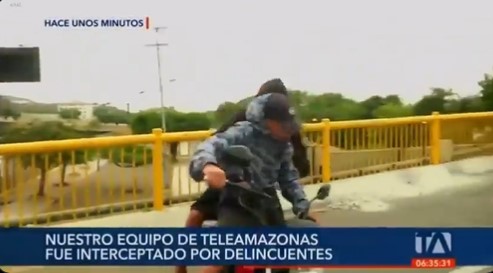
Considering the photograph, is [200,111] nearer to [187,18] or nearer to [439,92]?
[187,18]

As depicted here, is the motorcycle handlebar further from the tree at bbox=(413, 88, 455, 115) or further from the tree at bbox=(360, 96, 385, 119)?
the tree at bbox=(413, 88, 455, 115)

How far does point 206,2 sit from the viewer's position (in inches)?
87.9

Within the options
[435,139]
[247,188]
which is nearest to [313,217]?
[247,188]

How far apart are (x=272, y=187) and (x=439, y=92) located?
596 mm

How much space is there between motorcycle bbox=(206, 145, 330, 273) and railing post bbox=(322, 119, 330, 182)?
0.28ft

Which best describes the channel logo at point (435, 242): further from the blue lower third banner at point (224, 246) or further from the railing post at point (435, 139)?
the railing post at point (435, 139)

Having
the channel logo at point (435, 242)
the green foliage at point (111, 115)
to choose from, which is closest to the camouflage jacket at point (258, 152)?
the green foliage at point (111, 115)

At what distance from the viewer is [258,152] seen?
225 centimetres

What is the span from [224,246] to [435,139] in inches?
29.5

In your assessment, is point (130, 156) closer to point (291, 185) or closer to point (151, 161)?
point (151, 161)

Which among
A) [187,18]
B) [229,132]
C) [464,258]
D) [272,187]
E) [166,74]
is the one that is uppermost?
[187,18]

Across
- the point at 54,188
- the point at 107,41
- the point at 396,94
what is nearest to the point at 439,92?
the point at 396,94

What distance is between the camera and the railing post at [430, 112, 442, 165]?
7.63ft
